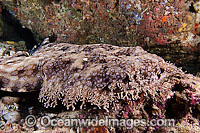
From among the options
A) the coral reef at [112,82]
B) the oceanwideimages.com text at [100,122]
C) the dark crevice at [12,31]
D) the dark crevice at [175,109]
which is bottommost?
the oceanwideimages.com text at [100,122]

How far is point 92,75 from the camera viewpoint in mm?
2047

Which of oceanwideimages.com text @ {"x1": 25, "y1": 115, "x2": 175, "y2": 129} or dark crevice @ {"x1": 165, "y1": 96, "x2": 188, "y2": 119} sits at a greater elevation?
dark crevice @ {"x1": 165, "y1": 96, "x2": 188, "y2": 119}

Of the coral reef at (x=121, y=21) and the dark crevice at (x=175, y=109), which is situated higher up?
the coral reef at (x=121, y=21)

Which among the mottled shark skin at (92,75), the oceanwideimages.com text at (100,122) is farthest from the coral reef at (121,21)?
the oceanwideimages.com text at (100,122)

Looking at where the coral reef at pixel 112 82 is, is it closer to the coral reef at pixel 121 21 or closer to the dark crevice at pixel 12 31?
the coral reef at pixel 121 21

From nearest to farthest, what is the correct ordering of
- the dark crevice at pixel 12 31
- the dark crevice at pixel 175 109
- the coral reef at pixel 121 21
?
the dark crevice at pixel 175 109, the coral reef at pixel 121 21, the dark crevice at pixel 12 31

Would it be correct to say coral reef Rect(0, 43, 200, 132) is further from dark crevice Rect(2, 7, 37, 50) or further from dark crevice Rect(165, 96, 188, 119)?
dark crevice Rect(2, 7, 37, 50)

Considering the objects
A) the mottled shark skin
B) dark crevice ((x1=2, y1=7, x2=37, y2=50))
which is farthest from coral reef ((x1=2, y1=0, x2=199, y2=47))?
dark crevice ((x1=2, y1=7, x2=37, y2=50))

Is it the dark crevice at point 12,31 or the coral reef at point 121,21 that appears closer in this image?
the coral reef at point 121,21

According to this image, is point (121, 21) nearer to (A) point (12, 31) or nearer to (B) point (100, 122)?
(B) point (100, 122)

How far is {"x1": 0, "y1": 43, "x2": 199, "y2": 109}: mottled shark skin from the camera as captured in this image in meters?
1.94

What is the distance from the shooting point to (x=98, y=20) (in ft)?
12.3

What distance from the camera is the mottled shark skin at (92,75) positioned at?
1941 millimetres

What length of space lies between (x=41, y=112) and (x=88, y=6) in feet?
9.53
